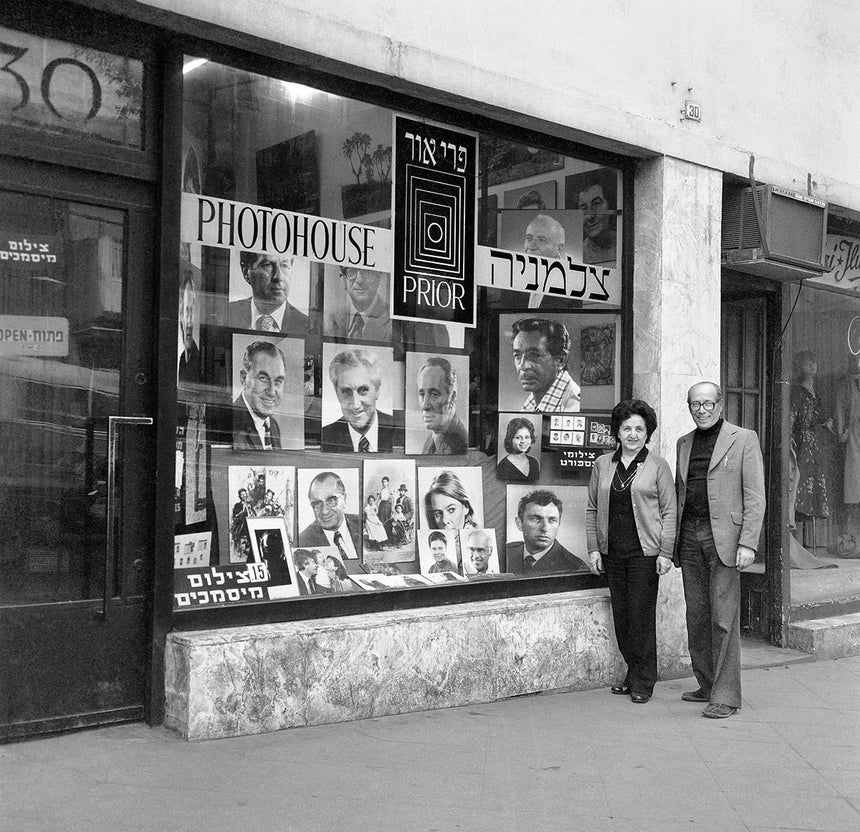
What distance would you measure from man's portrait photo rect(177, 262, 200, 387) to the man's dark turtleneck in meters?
2.88

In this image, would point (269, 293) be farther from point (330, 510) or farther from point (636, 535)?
point (636, 535)

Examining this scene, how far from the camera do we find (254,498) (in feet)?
19.3

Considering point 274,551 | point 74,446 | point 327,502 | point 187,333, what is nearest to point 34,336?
point 74,446

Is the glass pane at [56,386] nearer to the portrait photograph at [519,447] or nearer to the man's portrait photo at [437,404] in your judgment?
the man's portrait photo at [437,404]

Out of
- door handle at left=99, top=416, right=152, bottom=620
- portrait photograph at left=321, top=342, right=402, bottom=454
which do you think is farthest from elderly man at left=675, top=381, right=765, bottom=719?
door handle at left=99, top=416, right=152, bottom=620

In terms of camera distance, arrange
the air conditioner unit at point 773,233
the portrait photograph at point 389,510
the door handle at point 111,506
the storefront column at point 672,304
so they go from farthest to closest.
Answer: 1. the air conditioner unit at point 773,233
2. the storefront column at point 672,304
3. the portrait photograph at point 389,510
4. the door handle at point 111,506

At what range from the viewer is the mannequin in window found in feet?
29.7

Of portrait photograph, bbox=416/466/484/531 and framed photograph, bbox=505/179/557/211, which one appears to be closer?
portrait photograph, bbox=416/466/484/531

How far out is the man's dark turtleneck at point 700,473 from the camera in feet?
21.0

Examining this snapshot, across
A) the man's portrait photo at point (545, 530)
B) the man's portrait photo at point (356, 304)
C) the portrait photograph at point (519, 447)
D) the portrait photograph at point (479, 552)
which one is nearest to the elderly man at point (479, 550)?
the portrait photograph at point (479, 552)

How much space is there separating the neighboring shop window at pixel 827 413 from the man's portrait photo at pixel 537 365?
2.50m

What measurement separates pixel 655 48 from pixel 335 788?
5241mm

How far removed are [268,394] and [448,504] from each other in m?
1.42

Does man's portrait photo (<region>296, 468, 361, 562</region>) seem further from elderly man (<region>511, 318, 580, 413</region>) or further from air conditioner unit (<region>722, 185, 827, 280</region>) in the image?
air conditioner unit (<region>722, 185, 827, 280</region>)
